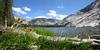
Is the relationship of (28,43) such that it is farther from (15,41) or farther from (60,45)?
(60,45)

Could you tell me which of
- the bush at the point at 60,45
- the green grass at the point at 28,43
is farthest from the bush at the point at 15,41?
the bush at the point at 60,45

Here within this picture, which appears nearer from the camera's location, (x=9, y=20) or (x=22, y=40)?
(x=22, y=40)

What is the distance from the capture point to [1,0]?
17297mm

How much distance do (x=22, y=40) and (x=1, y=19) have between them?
5.35m

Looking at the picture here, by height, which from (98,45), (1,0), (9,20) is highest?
(1,0)

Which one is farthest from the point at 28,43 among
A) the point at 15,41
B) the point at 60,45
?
the point at 60,45

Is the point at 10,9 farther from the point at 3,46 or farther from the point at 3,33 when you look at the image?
the point at 3,46

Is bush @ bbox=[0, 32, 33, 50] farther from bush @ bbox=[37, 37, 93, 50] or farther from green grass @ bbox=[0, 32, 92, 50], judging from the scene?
bush @ bbox=[37, 37, 93, 50]

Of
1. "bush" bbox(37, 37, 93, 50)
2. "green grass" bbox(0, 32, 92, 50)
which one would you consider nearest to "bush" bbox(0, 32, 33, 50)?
"green grass" bbox(0, 32, 92, 50)

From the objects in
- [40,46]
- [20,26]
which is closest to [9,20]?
[20,26]

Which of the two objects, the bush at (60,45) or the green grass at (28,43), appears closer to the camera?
the green grass at (28,43)

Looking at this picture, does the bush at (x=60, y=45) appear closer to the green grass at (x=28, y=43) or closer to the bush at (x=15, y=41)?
the green grass at (x=28, y=43)

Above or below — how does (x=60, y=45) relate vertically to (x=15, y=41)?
below

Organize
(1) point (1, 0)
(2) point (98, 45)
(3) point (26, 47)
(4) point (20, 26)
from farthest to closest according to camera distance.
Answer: (4) point (20, 26) < (1) point (1, 0) < (2) point (98, 45) < (3) point (26, 47)
